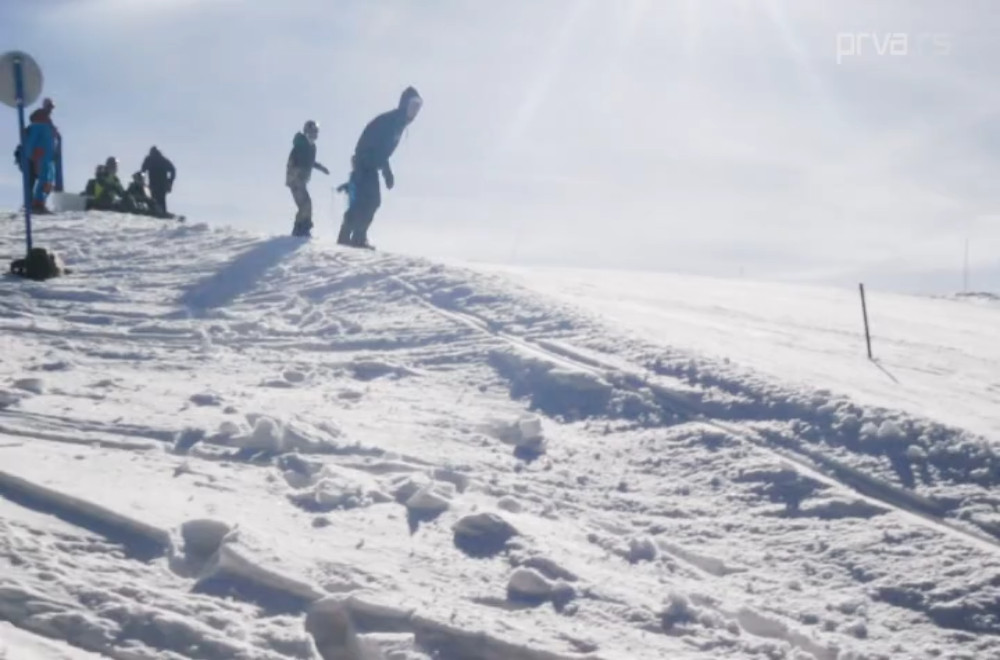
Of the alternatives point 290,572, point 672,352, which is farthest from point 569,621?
point 672,352

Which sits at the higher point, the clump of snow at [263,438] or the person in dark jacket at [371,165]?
the person in dark jacket at [371,165]

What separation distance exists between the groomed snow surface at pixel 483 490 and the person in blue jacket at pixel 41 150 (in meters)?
7.57

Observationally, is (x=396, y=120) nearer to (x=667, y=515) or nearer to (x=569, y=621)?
(x=667, y=515)

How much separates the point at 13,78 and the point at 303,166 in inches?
211

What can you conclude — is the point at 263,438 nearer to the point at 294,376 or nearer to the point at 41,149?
the point at 294,376

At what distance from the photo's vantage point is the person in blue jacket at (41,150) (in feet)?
55.3

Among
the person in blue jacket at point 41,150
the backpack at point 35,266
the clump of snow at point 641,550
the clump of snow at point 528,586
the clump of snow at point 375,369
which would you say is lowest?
the clump of snow at point 528,586

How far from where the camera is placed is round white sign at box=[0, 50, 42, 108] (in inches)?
441

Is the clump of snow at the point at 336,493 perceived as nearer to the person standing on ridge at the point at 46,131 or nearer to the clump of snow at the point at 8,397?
the clump of snow at the point at 8,397

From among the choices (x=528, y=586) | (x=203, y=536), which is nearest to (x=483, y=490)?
(x=528, y=586)

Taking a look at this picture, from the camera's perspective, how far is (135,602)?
4.47 m

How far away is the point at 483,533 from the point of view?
5.41 meters

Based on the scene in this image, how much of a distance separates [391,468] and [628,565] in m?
1.60

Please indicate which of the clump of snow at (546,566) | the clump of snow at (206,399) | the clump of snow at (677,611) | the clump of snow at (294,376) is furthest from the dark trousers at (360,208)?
the clump of snow at (677,611)
